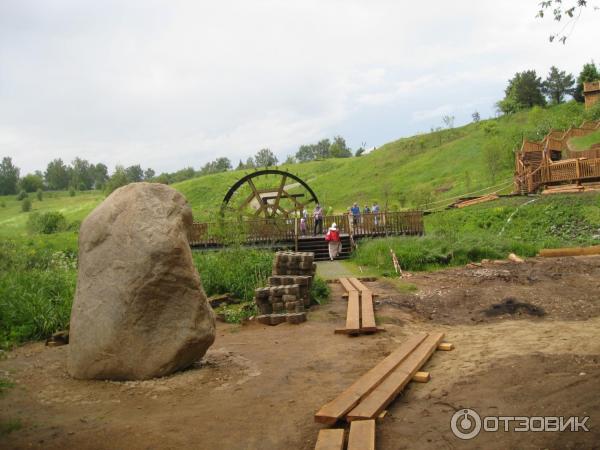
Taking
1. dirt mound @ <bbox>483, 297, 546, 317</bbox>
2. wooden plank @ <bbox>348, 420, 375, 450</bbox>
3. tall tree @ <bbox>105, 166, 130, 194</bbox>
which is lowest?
dirt mound @ <bbox>483, 297, 546, 317</bbox>

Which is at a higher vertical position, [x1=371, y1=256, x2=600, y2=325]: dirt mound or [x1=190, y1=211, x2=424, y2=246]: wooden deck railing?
[x1=190, y1=211, x2=424, y2=246]: wooden deck railing

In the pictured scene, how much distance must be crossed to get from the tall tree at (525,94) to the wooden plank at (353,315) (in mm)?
54677

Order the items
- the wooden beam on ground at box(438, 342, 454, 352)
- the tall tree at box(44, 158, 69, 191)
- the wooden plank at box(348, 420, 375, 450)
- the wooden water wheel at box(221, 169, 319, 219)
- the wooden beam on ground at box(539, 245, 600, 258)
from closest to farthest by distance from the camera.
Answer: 1. the wooden plank at box(348, 420, 375, 450)
2. the wooden beam on ground at box(438, 342, 454, 352)
3. the wooden beam on ground at box(539, 245, 600, 258)
4. the wooden water wheel at box(221, 169, 319, 219)
5. the tall tree at box(44, 158, 69, 191)

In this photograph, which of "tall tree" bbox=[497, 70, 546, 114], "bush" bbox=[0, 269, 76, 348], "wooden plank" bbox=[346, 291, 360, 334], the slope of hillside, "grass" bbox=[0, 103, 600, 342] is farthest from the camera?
"tall tree" bbox=[497, 70, 546, 114]

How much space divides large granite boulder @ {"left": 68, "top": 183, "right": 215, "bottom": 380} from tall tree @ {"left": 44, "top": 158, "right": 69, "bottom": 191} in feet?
314

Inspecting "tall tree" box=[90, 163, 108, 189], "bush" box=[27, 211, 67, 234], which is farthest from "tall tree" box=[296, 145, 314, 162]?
"bush" box=[27, 211, 67, 234]

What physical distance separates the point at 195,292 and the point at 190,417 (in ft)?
6.12

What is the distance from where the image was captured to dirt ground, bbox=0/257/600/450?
13.7ft

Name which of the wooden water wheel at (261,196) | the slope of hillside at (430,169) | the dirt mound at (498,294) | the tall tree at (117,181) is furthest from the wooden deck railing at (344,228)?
the tall tree at (117,181)

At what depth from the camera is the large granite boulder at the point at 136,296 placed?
5.96 meters

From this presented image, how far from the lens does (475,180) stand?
39.9 meters

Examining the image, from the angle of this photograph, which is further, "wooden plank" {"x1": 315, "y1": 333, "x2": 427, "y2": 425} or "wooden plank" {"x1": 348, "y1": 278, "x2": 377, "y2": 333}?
"wooden plank" {"x1": 348, "y1": 278, "x2": 377, "y2": 333}

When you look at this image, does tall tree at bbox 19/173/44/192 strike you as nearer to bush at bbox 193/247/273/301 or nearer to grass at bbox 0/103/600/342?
grass at bbox 0/103/600/342

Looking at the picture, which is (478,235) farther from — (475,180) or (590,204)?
(475,180)
